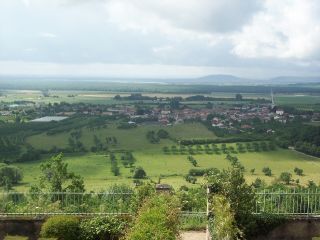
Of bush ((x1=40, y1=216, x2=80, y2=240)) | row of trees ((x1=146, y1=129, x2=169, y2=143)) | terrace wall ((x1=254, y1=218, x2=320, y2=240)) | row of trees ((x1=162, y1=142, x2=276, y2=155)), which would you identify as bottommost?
row of trees ((x1=162, y1=142, x2=276, y2=155))

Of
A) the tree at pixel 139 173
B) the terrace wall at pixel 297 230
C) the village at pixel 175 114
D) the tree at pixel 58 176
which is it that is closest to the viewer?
the terrace wall at pixel 297 230

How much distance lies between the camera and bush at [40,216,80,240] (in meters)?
12.6

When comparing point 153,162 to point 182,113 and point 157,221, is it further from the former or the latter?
point 182,113

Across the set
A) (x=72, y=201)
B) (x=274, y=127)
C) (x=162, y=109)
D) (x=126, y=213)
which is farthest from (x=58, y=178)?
(x=162, y=109)

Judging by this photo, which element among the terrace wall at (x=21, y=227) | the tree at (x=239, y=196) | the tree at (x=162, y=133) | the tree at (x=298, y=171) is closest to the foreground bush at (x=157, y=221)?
the tree at (x=239, y=196)

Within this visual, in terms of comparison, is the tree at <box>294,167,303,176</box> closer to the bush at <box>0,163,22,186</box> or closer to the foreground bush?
the bush at <box>0,163,22,186</box>

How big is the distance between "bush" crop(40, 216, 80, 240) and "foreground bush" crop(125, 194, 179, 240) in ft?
6.62

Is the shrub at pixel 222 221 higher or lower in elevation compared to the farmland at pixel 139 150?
higher

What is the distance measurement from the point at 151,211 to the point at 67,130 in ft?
275

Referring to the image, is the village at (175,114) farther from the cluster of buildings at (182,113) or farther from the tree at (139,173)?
the tree at (139,173)

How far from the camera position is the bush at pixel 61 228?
12.6m

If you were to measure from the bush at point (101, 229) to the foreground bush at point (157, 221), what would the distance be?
3.44 ft

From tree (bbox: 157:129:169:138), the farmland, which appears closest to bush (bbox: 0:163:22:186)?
the farmland

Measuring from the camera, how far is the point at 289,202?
47.0 feet
